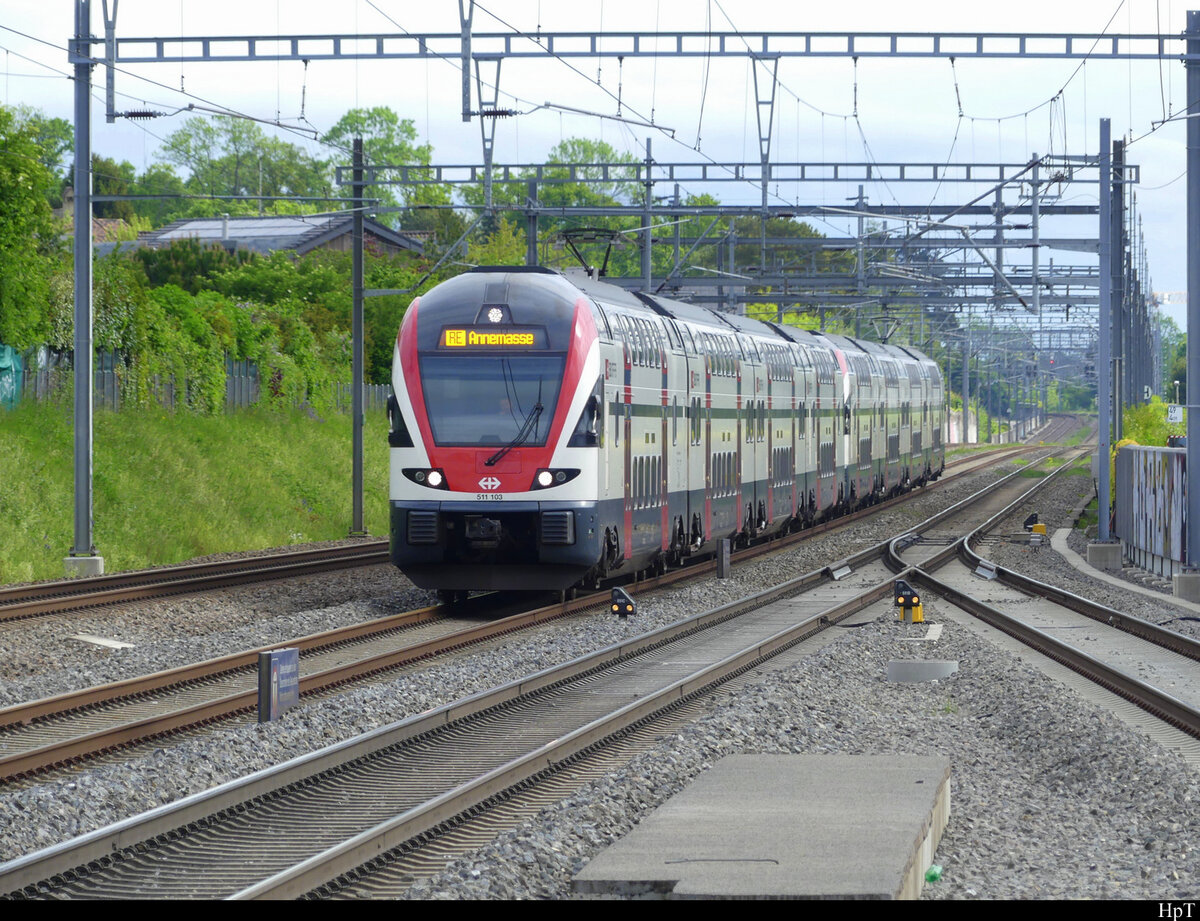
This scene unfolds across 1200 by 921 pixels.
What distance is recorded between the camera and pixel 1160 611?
21031 millimetres

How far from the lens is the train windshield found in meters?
18.7

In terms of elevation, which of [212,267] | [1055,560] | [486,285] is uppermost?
[212,267]

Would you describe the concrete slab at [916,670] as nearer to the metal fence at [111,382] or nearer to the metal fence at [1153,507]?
the metal fence at [1153,507]

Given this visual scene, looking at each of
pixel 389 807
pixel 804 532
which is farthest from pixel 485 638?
pixel 804 532

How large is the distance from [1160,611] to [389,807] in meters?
14.3

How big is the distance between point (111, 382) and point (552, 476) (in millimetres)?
18339

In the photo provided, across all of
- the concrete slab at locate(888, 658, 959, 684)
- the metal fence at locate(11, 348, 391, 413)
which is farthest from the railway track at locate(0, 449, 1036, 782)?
the metal fence at locate(11, 348, 391, 413)

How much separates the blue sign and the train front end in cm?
A: 637

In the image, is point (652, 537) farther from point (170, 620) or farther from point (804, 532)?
point (804, 532)

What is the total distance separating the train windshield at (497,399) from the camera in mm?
18719

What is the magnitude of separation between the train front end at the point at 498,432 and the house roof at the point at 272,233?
54186 mm

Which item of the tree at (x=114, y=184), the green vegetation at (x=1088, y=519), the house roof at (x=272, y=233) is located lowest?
the green vegetation at (x=1088, y=519)

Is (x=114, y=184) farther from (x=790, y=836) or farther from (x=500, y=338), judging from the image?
(x=790, y=836)

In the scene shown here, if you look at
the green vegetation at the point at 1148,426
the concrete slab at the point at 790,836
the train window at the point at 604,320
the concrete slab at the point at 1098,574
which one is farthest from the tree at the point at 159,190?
the concrete slab at the point at 790,836
